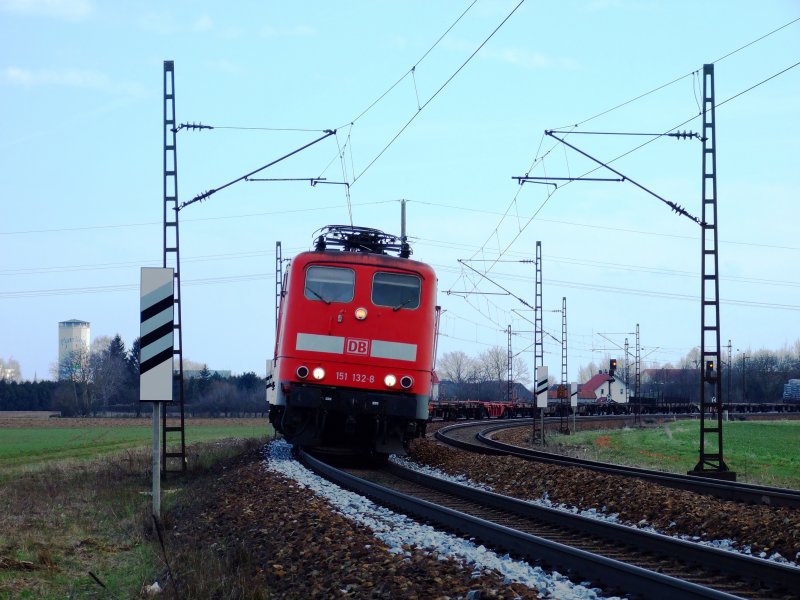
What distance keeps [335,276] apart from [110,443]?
2937 centimetres

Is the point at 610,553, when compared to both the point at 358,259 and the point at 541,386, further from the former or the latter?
the point at 541,386

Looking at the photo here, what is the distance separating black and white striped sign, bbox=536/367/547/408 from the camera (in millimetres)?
30744

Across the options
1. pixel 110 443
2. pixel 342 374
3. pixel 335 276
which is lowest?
pixel 110 443

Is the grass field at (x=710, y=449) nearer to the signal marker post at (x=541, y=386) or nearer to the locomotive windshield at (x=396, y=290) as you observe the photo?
the signal marker post at (x=541, y=386)

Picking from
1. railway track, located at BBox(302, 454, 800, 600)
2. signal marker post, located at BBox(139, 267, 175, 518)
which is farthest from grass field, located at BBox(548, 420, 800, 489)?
signal marker post, located at BBox(139, 267, 175, 518)

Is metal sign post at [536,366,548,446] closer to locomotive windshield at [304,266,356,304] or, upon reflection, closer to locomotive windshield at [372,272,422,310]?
locomotive windshield at [372,272,422,310]

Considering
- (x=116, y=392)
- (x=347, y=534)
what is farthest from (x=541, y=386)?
(x=116, y=392)

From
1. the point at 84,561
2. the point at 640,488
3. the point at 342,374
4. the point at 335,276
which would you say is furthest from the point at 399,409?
the point at 84,561

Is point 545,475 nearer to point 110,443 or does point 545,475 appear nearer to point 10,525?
point 10,525

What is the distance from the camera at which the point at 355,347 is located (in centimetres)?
1716

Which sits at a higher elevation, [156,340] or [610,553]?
[156,340]

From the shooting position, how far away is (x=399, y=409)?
17.0 meters

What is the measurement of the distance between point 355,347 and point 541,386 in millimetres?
15340

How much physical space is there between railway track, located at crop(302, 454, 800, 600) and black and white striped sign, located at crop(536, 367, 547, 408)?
17.7 metres
